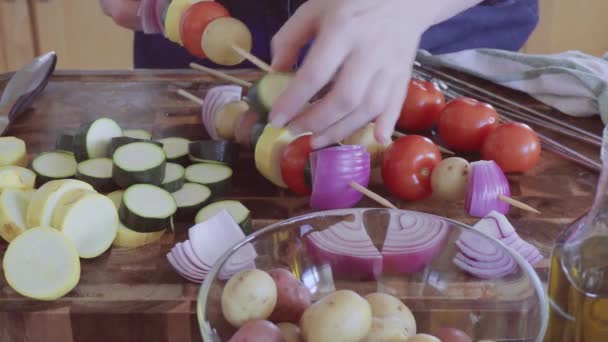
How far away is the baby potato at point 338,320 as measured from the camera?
0.78m

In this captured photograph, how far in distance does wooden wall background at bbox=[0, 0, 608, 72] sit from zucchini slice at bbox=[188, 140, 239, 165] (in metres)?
1.94

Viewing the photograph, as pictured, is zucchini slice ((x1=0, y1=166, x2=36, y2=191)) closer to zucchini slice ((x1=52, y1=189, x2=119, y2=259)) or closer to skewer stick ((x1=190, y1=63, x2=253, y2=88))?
zucchini slice ((x1=52, y1=189, x2=119, y2=259))

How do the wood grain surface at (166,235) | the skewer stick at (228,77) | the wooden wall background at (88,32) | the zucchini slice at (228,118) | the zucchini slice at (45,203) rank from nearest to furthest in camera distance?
the wood grain surface at (166,235), the zucchini slice at (45,203), the zucchini slice at (228,118), the skewer stick at (228,77), the wooden wall background at (88,32)

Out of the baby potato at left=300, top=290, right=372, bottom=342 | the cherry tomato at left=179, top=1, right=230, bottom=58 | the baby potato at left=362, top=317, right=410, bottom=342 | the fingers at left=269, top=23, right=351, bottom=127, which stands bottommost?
the baby potato at left=362, top=317, right=410, bottom=342

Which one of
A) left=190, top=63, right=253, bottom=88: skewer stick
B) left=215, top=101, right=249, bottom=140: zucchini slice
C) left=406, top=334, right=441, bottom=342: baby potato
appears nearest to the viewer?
left=406, top=334, right=441, bottom=342: baby potato

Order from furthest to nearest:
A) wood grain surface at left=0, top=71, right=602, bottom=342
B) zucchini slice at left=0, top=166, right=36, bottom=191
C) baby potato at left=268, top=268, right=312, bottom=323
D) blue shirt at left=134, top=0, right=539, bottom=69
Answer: blue shirt at left=134, top=0, right=539, bottom=69, zucchini slice at left=0, top=166, right=36, bottom=191, wood grain surface at left=0, top=71, right=602, bottom=342, baby potato at left=268, top=268, right=312, bottom=323

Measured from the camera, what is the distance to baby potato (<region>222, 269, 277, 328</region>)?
0.82 m

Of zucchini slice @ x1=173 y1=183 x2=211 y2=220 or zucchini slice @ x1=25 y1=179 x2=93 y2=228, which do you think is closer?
zucchini slice @ x1=25 y1=179 x2=93 y2=228

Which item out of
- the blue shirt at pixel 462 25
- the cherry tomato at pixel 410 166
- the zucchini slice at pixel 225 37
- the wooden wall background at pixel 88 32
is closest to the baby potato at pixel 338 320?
the cherry tomato at pixel 410 166

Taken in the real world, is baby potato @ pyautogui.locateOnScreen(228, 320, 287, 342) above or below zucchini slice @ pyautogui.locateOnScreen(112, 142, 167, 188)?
above

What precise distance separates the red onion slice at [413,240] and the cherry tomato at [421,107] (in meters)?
0.62

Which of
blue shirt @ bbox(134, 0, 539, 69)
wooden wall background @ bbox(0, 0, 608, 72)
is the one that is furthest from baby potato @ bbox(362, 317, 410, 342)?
wooden wall background @ bbox(0, 0, 608, 72)

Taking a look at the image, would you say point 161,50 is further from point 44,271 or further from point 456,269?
point 456,269

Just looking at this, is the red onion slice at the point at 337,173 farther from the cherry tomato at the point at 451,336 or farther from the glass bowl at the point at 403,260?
the cherry tomato at the point at 451,336
